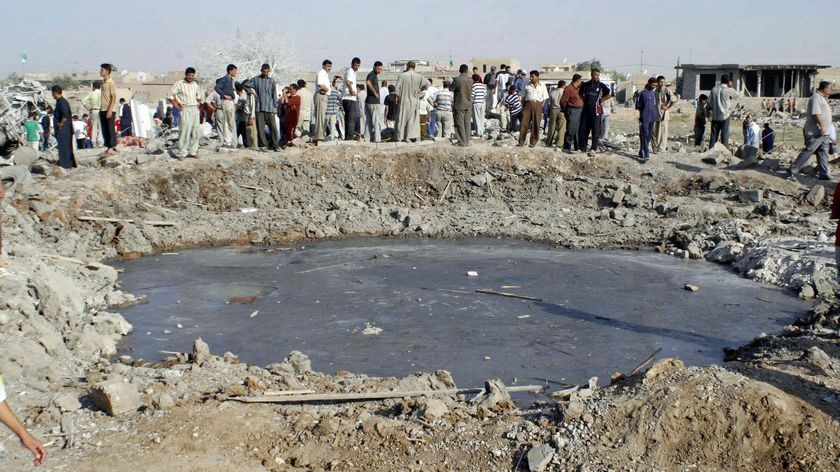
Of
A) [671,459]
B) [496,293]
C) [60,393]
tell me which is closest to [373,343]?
[496,293]

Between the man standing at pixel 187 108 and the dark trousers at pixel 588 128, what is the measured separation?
7.59 m

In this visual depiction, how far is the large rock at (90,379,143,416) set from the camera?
6266 mm

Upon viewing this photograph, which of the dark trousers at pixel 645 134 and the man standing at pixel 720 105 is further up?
the man standing at pixel 720 105

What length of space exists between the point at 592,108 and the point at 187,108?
7.79 meters

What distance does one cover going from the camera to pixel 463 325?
9.44 meters

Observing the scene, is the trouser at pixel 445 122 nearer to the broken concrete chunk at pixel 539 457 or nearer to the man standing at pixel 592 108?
the man standing at pixel 592 108

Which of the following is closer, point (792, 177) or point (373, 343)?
point (373, 343)

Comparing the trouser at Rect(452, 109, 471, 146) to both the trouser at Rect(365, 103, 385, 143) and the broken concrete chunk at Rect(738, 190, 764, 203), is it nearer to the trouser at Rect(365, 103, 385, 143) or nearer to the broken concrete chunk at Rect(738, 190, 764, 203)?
the trouser at Rect(365, 103, 385, 143)

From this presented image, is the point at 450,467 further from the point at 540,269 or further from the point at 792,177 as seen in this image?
the point at 792,177

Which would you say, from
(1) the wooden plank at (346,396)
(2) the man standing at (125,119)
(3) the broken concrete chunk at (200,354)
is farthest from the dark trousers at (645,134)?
(2) the man standing at (125,119)

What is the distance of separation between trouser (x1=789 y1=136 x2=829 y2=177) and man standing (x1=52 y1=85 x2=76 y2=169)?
1336 cm

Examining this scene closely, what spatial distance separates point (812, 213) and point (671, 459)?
10291 millimetres

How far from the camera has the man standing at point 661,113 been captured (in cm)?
1750

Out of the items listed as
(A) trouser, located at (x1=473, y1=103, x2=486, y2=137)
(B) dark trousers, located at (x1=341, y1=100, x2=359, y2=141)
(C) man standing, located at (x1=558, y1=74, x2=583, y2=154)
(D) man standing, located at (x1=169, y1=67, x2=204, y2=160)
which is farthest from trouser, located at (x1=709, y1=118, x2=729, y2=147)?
(D) man standing, located at (x1=169, y1=67, x2=204, y2=160)
